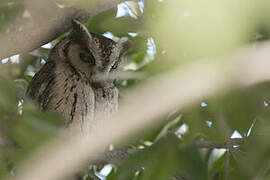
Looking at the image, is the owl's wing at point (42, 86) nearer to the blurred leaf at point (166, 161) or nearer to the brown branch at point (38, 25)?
the brown branch at point (38, 25)

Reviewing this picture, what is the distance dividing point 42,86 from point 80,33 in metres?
0.35

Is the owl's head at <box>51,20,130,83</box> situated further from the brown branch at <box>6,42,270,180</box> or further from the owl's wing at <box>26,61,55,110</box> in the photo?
the brown branch at <box>6,42,270,180</box>

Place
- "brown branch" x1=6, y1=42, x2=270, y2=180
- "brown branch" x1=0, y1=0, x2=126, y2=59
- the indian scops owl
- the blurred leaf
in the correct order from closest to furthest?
"brown branch" x1=6, y1=42, x2=270, y2=180, the blurred leaf, "brown branch" x1=0, y1=0, x2=126, y2=59, the indian scops owl

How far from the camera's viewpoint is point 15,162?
1062 mm

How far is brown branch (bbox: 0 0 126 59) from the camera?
5.51ft

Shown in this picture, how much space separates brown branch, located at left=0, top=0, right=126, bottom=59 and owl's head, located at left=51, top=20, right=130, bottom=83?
0.25 m

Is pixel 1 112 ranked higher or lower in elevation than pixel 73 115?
higher

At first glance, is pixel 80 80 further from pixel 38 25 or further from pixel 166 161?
pixel 166 161

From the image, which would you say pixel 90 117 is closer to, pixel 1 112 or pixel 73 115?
pixel 73 115

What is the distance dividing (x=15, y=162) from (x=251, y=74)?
25.3 inches

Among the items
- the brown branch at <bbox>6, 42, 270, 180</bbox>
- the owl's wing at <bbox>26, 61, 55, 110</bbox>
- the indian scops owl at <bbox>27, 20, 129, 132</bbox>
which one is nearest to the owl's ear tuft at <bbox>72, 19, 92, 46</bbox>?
the indian scops owl at <bbox>27, 20, 129, 132</bbox>

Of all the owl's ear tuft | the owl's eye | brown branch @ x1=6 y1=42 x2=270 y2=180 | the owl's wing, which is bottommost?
the owl's wing

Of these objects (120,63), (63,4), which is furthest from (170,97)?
(120,63)

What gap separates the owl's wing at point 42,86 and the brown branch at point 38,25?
1.11 ft
